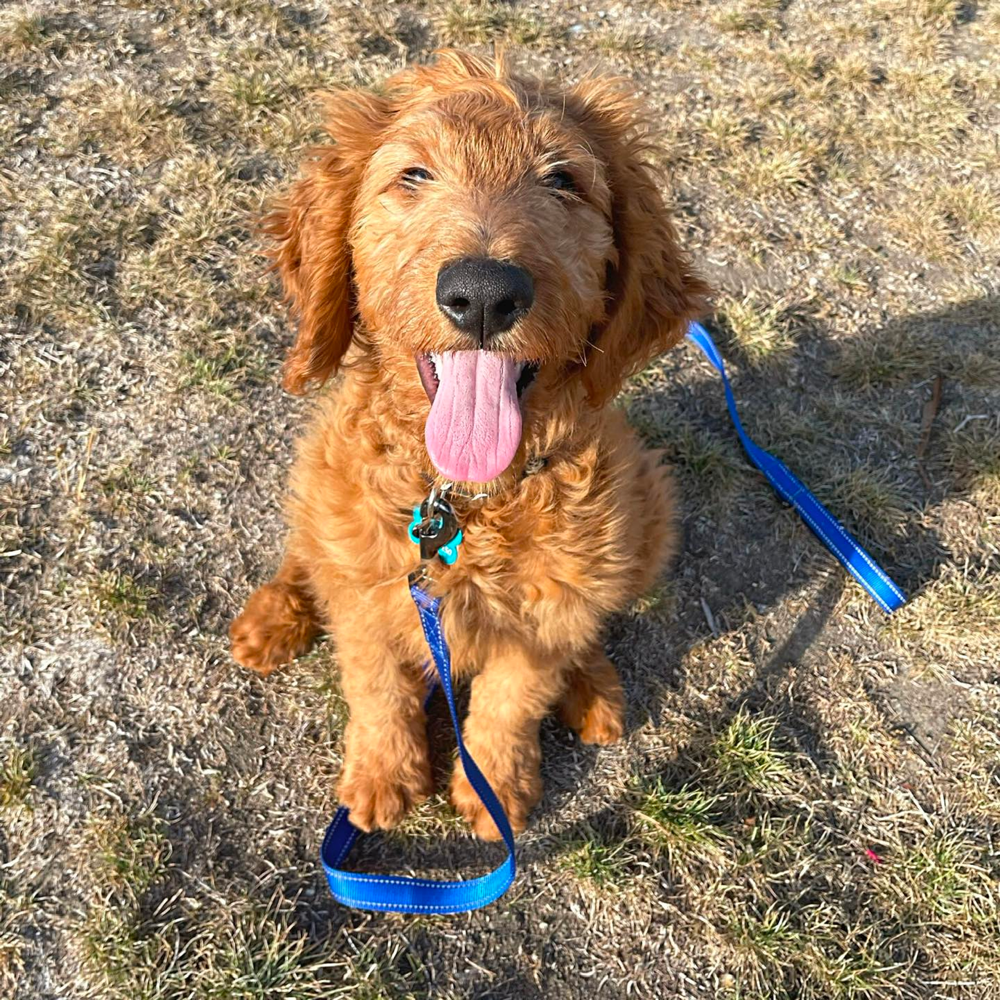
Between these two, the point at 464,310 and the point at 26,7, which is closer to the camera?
the point at 464,310

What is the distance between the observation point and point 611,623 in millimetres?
3910

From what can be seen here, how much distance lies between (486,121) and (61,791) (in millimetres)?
2870

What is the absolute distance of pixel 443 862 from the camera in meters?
3.29

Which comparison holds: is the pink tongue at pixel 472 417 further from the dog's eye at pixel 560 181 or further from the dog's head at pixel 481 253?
the dog's eye at pixel 560 181

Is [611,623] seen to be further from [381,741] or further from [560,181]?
[560,181]

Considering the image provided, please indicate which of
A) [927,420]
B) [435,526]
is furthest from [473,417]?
[927,420]

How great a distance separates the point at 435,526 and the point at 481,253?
0.84 meters

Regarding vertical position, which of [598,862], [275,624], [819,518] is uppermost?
[819,518]

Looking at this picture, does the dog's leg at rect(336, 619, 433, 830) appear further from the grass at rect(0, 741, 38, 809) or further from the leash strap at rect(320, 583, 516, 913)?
the grass at rect(0, 741, 38, 809)

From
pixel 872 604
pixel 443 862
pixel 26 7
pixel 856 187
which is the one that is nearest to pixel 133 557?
pixel 443 862

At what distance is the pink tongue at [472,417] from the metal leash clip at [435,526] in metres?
0.22

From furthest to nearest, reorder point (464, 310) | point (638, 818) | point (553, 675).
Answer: point (638, 818) → point (553, 675) → point (464, 310)

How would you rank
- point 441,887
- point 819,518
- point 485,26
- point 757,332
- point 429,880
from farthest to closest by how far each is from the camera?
point 485,26, point 757,332, point 819,518, point 429,880, point 441,887

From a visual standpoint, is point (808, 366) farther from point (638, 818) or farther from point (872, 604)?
A: point (638, 818)
